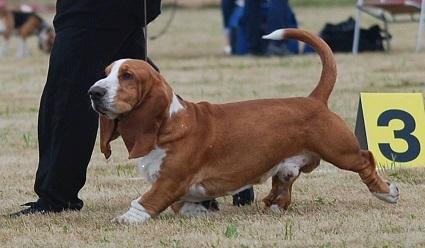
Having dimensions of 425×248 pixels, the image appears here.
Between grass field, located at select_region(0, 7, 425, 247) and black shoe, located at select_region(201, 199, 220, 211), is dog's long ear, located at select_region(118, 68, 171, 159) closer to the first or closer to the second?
grass field, located at select_region(0, 7, 425, 247)

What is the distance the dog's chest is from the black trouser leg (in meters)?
0.57

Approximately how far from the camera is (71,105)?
18.7ft

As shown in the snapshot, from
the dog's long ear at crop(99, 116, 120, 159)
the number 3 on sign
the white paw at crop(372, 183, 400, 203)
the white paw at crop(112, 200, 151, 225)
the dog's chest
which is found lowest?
the number 3 on sign

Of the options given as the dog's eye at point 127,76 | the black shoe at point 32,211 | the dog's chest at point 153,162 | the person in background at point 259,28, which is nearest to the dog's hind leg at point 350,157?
the dog's chest at point 153,162

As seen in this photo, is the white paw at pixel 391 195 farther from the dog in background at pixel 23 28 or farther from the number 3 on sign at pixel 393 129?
the dog in background at pixel 23 28

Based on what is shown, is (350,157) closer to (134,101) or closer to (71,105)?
(134,101)

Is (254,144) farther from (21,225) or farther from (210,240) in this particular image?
(21,225)

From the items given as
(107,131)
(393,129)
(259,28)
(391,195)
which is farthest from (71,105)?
(259,28)

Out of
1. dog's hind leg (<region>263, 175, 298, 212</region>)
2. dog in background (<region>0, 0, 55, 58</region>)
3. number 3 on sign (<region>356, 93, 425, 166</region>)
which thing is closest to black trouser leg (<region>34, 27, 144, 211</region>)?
dog's hind leg (<region>263, 175, 298, 212</region>)

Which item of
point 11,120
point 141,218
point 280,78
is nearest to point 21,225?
point 141,218

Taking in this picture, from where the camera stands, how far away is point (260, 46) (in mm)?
15398

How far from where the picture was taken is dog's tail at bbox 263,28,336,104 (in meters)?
5.66

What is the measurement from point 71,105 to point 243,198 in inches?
40.0

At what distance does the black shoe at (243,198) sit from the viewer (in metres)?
5.95
